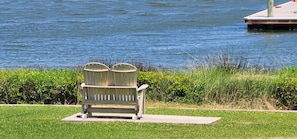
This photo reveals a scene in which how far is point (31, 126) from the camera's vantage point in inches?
391

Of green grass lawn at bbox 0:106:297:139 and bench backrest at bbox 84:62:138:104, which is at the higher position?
bench backrest at bbox 84:62:138:104

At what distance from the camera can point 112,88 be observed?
10.1m

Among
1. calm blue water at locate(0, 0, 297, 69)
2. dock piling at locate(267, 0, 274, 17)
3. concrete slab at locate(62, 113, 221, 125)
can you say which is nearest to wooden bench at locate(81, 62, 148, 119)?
concrete slab at locate(62, 113, 221, 125)

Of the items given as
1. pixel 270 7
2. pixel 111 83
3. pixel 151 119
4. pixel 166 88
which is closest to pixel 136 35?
pixel 270 7

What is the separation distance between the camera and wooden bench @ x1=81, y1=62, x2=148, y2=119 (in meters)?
10.0

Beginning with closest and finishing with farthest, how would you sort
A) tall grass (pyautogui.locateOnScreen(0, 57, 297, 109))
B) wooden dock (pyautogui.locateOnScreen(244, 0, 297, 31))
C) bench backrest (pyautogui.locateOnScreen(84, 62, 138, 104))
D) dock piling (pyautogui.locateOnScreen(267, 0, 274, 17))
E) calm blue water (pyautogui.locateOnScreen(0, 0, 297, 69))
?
bench backrest (pyautogui.locateOnScreen(84, 62, 138, 104)), tall grass (pyautogui.locateOnScreen(0, 57, 297, 109)), calm blue water (pyautogui.locateOnScreen(0, 0, 297, 69)), dock piling (pyautogui.locateOnScreen(267, 0, 274, 17)), wooden dock (pyautogui.locateOnScreen(244, 0, 297, 31))

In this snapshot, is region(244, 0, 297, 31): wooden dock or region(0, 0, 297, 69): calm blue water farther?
region(244, 0, 297, 31): wooden dock

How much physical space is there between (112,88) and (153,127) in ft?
2.72

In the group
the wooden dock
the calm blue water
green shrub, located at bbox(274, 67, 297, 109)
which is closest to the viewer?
green shrub, located at bbox(274, 67, 297, 109)

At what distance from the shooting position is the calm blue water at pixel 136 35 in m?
28.7

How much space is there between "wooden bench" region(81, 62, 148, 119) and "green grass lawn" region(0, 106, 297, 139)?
313 millimetres

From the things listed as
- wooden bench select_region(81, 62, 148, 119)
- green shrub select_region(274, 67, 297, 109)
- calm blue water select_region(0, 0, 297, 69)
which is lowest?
calm blue water select_region(0, 0, 297, 69)

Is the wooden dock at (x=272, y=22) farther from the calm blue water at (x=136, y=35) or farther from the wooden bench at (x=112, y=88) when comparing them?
the wooden bench at (x=112, y=88)

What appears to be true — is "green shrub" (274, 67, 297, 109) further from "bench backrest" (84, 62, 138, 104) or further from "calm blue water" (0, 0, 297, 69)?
"calm blue water" (0, 0, 297, 69)
